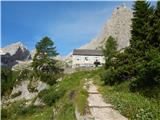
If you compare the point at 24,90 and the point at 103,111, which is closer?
the point at 103,111

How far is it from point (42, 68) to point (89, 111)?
2689 inches

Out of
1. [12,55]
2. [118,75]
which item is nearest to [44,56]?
[118,75]

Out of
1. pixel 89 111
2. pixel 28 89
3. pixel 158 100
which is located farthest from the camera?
pixel 28 89

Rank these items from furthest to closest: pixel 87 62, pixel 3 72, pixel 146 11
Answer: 1. pixel 87 62
2. pixel 3 72
3. pixel 146 11

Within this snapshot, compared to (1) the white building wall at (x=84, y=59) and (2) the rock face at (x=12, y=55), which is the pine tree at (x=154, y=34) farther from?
(2) the rock face at (x=12, y=55)

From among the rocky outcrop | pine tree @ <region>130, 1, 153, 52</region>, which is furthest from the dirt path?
the rocky outcrop

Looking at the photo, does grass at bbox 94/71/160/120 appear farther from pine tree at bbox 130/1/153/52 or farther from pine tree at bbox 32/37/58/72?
pine tree at bbox 32/37/58/72

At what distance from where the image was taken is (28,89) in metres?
86.0

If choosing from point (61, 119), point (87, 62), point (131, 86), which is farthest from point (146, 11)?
point (87, 62)

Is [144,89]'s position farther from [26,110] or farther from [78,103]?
[26,110]

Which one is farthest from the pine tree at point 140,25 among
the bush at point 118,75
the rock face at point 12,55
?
the rock face at point 12,55

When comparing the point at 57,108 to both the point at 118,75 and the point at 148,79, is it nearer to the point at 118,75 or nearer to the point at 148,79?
the point at 118,75

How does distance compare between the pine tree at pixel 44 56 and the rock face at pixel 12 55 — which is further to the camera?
the rock face at pixel 12 55

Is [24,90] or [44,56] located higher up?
[44,56]
